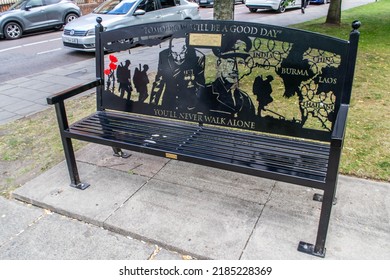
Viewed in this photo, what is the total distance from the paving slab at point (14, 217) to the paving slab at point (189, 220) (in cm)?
64

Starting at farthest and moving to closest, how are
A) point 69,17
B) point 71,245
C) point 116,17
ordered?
point 69,17 → point 116,17 → point 71,245

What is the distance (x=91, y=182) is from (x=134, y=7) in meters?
7.50

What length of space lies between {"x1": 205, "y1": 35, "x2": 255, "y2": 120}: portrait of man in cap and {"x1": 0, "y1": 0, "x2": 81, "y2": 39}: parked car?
11365mm

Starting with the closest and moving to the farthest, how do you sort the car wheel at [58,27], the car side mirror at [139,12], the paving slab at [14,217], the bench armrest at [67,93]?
the paving slab at [14,217] < the bench armrest at [67,93] < the car side mirror at [139,12] < the car wheel at [58,27]

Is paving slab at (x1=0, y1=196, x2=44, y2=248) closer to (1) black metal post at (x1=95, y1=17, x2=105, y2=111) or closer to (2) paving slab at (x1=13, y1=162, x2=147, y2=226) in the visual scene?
(2) paving slab at (x1=13, y1=162, x2=147, y2=226)

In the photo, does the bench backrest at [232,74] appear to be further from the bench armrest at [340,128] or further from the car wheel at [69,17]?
the car wheel at [69,17]

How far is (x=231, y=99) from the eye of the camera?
2779 mm

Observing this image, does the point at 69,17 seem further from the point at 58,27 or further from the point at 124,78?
the point at 124,78

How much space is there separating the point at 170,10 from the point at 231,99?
851cm

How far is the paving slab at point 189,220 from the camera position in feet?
7.66

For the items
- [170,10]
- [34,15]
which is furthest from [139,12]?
[34,15]

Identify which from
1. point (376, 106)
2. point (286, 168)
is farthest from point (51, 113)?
point (376, 106)

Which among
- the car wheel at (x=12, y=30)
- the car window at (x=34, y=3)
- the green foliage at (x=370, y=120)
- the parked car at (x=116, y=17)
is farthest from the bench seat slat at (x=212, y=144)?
the car window at (x=34, y=3)

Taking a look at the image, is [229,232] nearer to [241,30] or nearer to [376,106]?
[241,30]
